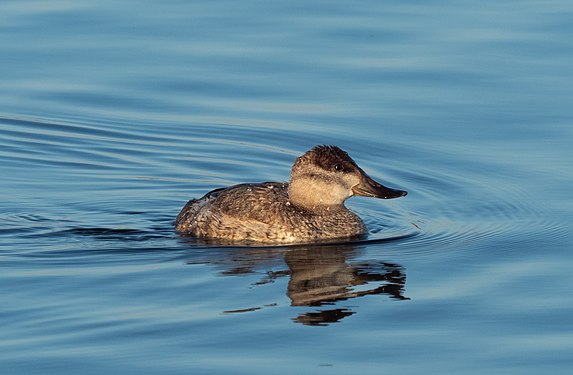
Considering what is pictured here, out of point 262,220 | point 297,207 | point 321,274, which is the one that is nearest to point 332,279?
point 321,274

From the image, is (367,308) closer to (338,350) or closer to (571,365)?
(338,350)

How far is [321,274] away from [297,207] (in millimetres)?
1591

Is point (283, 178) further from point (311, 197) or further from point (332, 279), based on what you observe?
point (332, 279)

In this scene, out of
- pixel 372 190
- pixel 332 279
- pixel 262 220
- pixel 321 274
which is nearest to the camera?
pixel 332 279

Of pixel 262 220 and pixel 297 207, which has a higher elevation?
pixel 297 207

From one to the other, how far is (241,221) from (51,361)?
4.16m

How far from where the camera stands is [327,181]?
44.8ft

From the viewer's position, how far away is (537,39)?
63.4ft

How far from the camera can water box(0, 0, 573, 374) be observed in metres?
10.2

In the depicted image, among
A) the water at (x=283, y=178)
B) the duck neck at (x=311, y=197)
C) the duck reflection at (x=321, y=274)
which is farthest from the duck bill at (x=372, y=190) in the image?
the duck reflection at (x=321, y=274)

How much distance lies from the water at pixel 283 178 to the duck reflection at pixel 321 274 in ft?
0.11

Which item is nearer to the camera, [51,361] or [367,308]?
[51,361]

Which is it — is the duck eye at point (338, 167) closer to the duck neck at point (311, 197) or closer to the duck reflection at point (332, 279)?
the duck neck at point (311, 197)

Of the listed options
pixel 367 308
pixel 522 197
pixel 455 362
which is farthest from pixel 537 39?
pixel 455 362
